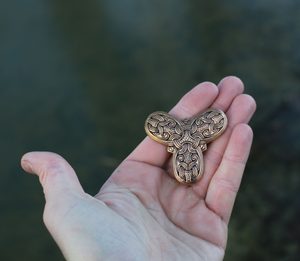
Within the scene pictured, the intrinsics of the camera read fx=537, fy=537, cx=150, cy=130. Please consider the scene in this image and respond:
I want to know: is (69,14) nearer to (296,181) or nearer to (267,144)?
(267,144)

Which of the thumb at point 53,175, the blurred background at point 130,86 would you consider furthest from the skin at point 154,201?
the blurred background at point 130,86

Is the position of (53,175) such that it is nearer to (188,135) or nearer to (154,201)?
(154,201)

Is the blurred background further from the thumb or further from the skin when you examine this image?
the thumb

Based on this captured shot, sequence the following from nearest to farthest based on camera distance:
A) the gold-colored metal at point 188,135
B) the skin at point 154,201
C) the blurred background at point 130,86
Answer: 1. the skin at point 154,201
2. the gold-colored metal at point 188,135
3. the blurred background at point 130,86

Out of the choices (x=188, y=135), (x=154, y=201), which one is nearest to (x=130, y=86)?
(x=188, y=135)

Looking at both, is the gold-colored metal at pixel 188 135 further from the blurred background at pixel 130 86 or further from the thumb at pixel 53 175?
the blurred background at pixel 130 86

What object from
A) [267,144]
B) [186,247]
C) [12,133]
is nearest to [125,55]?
[12,133]

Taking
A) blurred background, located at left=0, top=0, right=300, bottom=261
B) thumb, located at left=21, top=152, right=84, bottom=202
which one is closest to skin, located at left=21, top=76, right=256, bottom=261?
thumb, located at left=21, top=152, right=84, bottom=202
